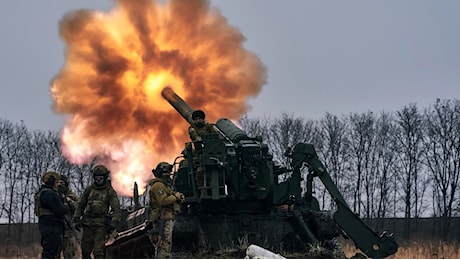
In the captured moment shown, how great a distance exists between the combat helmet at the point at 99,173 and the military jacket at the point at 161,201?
1.14 meters

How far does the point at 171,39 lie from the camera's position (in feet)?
76.5

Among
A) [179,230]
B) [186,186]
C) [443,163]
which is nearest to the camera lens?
[179,230]

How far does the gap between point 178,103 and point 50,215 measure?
813 cm

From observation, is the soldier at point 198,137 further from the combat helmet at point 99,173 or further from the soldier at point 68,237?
the soldier at point 68,237

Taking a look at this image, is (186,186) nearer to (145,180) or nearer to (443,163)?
(145,180)

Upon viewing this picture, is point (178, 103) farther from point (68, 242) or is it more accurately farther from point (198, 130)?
point (68, 242)

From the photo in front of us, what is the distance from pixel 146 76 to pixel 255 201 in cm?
774

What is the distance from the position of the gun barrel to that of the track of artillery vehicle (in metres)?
2.91

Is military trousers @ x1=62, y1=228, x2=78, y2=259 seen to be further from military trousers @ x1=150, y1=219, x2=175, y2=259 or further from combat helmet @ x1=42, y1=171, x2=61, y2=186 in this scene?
military trousers @ x1=150, y1=219, x2=175, y2=259

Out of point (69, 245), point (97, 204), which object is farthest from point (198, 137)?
point (69, 245)

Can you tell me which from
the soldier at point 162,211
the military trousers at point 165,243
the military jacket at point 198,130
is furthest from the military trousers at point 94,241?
the military jacket at point 198,130

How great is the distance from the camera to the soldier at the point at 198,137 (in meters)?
16.4

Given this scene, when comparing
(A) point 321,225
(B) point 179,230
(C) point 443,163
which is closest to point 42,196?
(B) point 179,230

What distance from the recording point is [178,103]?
69.1 feet
